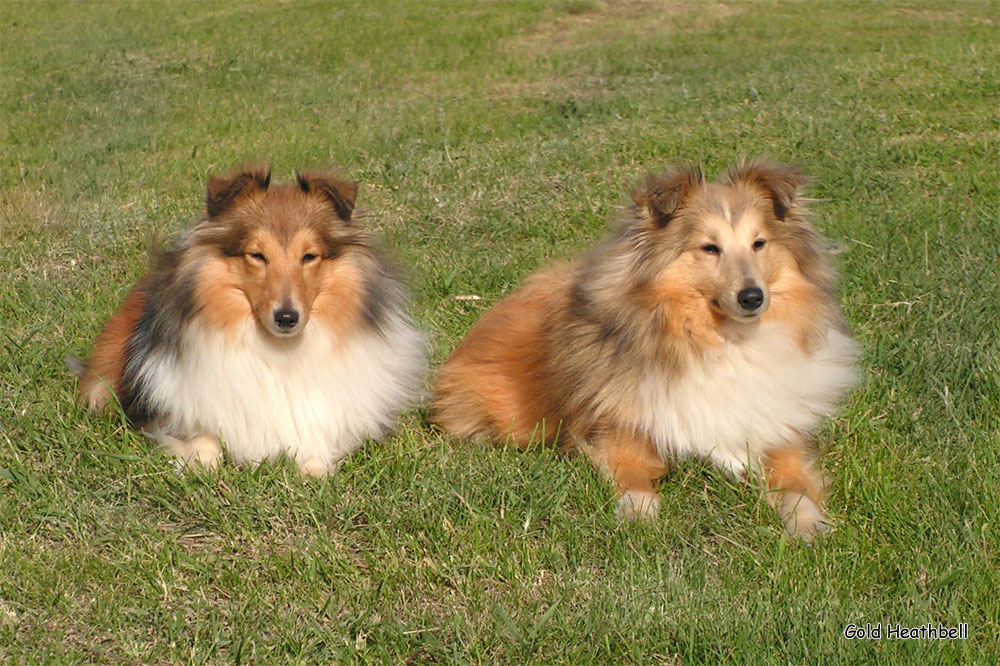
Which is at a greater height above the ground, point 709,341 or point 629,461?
point 709,341

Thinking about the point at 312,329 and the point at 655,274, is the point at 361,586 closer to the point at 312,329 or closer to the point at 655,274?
the point at 312,329

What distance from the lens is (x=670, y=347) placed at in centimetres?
419

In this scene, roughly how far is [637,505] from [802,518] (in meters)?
0.63

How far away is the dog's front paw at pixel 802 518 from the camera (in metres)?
3.90

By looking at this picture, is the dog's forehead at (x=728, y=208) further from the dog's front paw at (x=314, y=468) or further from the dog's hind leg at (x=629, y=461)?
the dog's front paw at (x=314, y=468)

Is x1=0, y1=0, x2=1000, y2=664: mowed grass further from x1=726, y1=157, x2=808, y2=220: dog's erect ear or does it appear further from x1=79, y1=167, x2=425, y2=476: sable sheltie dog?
x1=726, y1=157, x2=808, y2=220: dog's erect ear

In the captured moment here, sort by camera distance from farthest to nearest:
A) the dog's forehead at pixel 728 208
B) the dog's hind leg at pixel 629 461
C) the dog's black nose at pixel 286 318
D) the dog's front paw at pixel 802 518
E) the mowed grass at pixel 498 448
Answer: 1. the dog's hind leg at pixel 629 461
2. the dog's forehead at pixel 728 208
3. the dog's black nose at pixel 286 318
4. the dog's front paw at pixel 802 518
5. the mowed grass at pixel 498 448

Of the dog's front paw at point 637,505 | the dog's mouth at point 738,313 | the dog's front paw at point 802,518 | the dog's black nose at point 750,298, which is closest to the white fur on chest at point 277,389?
the dog's front paw at point 637,505

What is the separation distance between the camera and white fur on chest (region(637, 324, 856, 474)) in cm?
423

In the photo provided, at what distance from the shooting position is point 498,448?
15.4ft

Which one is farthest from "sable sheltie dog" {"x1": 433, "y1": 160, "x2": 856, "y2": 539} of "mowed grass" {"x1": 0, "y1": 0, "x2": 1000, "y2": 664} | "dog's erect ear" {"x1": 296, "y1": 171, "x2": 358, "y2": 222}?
"dog's erect ear" {"x1": 296, "y1": 171, "x2": 358, "y2": 222}

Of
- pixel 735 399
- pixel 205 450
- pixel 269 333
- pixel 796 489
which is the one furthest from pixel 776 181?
pixel 205 450

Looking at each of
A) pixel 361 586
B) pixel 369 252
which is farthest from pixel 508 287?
pixel 361 586

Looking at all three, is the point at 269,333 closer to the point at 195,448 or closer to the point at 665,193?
the point at 195,448
